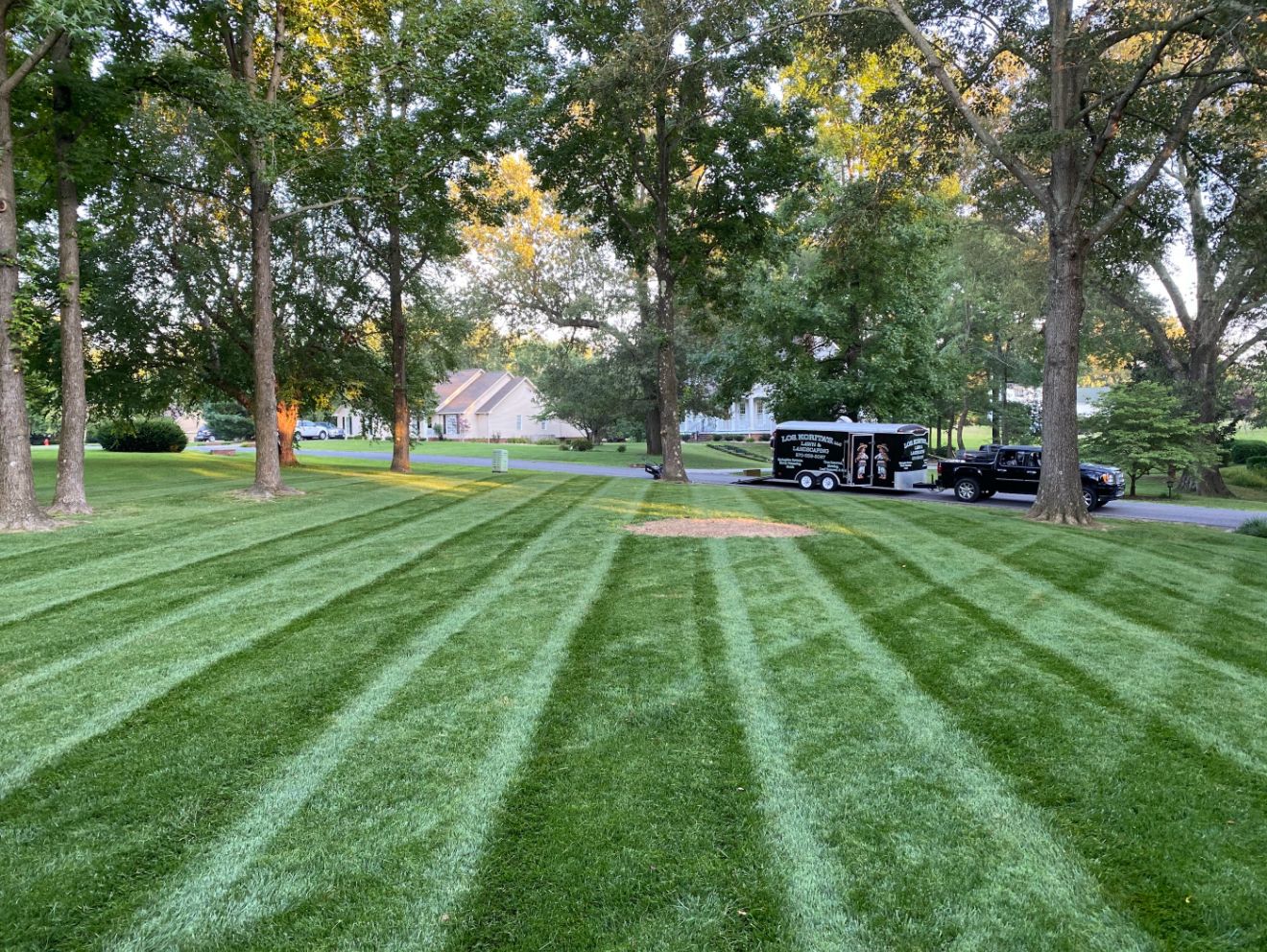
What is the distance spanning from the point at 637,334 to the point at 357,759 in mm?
30975

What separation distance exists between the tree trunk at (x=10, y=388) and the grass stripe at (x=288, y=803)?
820 cm

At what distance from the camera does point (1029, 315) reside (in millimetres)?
33375

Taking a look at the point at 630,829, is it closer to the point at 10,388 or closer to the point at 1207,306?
the point at 10,388

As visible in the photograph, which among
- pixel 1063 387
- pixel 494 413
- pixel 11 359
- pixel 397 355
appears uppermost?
pixel 397 355

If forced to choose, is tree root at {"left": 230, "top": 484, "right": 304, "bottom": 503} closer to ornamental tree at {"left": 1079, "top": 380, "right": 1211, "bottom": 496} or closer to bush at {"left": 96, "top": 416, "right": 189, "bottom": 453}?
bush at {"left": 96, "top": 416, "right": 189, "bottom": 453}

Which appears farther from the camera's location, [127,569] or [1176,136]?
[1176,136]

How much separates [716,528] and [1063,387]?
687 cm

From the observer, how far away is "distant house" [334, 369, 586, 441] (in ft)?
193

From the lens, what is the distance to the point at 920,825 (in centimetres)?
299

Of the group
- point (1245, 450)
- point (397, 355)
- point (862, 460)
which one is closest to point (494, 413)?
point (397, 355)

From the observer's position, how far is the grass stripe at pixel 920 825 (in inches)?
95.6

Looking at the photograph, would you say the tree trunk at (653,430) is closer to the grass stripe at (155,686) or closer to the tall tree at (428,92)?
the tall tree at (428,92)

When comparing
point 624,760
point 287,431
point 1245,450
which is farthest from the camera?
point 1245,450

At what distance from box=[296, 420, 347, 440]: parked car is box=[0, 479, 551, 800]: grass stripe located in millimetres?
55429
